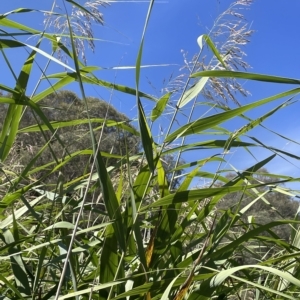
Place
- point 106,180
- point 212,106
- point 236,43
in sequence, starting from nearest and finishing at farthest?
point 106,180 < point 212,106 < point 236,43

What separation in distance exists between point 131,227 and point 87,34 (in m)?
0.49

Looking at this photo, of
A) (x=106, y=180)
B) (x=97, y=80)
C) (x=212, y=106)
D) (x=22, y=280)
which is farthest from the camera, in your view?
(x=212, y=106)

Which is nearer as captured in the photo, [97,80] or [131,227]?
[131,227]

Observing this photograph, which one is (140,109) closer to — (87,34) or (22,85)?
(22,85)

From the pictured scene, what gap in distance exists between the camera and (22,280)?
829mm

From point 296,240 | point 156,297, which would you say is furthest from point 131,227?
point 296,240

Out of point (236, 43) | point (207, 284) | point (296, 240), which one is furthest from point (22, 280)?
point (236, 43)

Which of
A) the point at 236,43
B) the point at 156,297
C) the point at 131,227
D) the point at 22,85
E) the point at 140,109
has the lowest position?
the point at 156,297

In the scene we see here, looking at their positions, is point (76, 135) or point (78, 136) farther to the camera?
point (78, 136)

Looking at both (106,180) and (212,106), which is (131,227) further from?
(212,106)

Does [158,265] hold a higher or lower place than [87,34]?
lower

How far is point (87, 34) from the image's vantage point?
3.52 feet

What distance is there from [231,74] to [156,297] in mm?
382

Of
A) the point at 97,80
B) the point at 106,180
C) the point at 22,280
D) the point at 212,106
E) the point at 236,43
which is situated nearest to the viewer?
the point at 106,180
